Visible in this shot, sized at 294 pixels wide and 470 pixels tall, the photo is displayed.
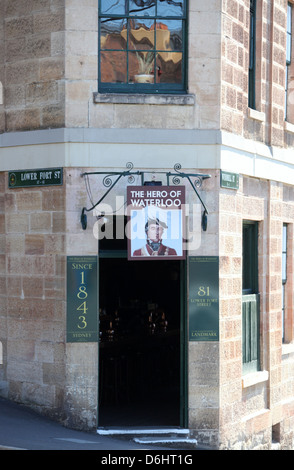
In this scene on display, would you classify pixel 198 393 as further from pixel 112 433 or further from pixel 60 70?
pixel 60 70

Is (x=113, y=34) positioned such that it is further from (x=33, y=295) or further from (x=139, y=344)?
(x=139, y=344)

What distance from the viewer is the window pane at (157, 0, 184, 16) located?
13.7 metres

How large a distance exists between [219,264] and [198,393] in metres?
1.93

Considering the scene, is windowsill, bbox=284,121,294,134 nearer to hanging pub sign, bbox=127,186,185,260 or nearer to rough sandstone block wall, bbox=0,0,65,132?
hanging pub sign, bbox=127,186,185,260

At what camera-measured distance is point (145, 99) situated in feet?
44.1

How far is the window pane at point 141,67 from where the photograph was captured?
45.0ft

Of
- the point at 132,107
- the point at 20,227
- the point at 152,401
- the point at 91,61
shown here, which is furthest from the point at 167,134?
the point at 152,401

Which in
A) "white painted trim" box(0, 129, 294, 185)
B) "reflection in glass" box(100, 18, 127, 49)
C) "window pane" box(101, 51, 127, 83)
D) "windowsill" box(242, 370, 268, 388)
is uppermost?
"reflection in glass" box(100, 18, 127, 49)

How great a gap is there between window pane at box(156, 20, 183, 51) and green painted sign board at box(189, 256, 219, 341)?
3189mm

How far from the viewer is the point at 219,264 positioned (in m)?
13.7

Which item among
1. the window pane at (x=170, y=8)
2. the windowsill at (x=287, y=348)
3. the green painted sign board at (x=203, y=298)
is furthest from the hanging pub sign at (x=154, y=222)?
the windowsill at (x=287, y=348)

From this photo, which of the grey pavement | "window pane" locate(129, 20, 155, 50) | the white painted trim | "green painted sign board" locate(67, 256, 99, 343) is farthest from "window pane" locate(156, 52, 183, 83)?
the grey pavement

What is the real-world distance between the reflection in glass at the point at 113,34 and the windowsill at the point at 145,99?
31.5 inches

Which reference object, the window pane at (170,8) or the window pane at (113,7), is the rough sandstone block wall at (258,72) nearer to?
the window pane at (170,8)
